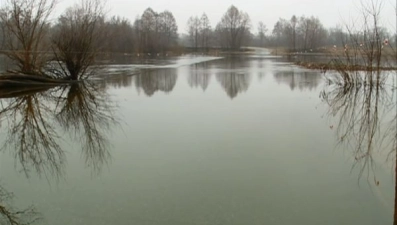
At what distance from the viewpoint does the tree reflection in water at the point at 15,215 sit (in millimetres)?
3604

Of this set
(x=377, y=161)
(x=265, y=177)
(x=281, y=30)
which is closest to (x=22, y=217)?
(x=265, y=177)

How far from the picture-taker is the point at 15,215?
3750 millimetres

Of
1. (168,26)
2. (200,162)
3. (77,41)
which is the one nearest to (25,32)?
(77,41)

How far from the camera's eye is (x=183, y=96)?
40.0 feet

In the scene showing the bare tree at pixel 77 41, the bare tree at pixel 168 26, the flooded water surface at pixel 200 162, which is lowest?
the flooded water surface at pixel 200 162

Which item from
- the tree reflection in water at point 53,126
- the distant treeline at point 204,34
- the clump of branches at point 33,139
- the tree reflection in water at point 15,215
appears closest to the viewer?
the tree reflection in water at point 15,215

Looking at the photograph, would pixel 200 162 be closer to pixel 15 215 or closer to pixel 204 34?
pixel 15 215

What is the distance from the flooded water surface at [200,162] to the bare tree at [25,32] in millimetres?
4533

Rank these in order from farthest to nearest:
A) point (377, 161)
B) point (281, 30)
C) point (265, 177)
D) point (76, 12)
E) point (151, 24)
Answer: point (281, 30)
point (151, 24)
point (76, 12)
point (377, 161)
point (265, 177)

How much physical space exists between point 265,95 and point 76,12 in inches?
368

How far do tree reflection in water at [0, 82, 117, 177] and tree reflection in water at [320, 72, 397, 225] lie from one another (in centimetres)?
397

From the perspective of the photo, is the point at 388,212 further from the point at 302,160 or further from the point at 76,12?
the point at 76,12

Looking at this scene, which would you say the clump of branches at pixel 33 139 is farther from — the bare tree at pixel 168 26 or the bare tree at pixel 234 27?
the bare tree at pixel 234 27

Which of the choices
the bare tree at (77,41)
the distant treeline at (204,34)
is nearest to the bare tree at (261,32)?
the distant treeline at (204,34)
